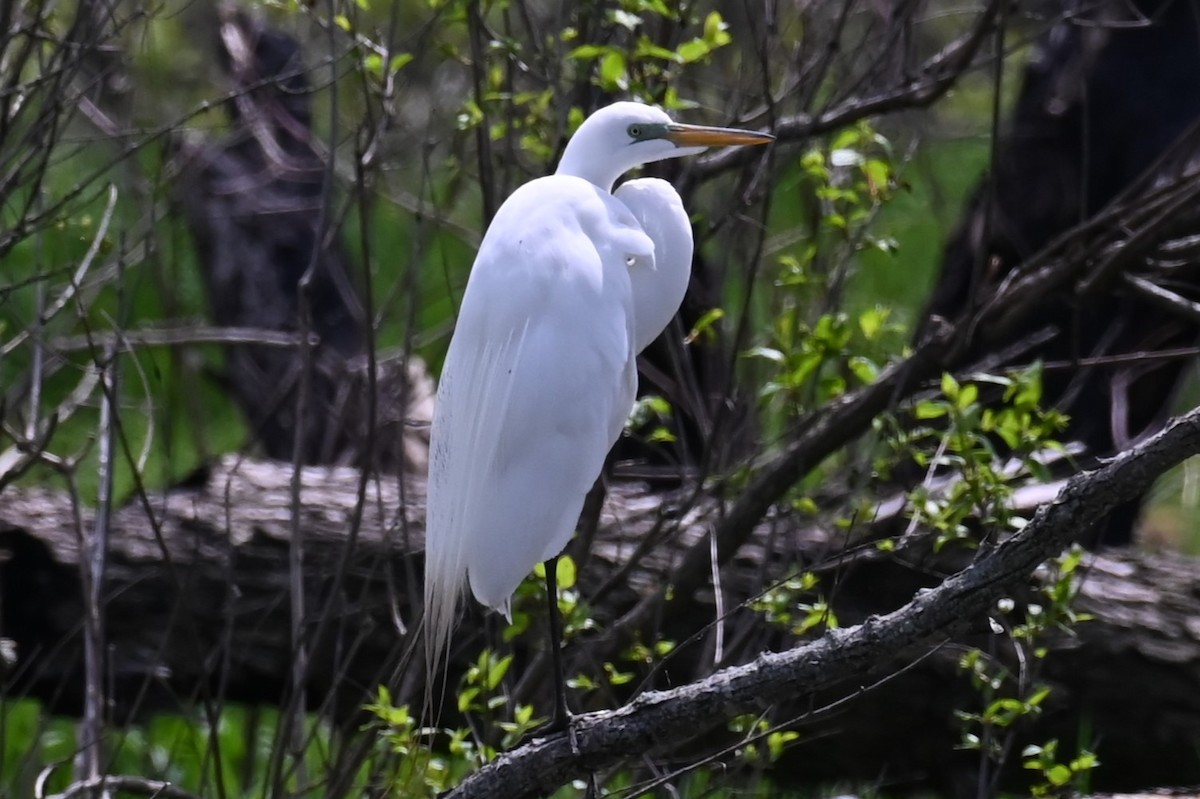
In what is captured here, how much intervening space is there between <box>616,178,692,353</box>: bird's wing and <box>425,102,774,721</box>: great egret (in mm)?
61

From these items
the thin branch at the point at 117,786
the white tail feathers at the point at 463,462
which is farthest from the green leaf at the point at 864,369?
the thin branch at the point at 117,786

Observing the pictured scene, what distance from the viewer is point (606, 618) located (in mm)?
2660

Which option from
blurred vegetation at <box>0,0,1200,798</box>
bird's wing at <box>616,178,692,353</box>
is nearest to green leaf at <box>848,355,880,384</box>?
blurred vegetation at <box>0,0,1200,798</box>

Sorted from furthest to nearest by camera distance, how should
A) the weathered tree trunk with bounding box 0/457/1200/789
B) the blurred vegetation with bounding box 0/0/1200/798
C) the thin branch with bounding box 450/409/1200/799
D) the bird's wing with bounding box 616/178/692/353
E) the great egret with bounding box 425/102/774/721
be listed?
the weathered tree trunk with bounding box 0/457/1200/789, the blurred vegetation with bounding box 0/0/1200/798, the bird's wing with bounding box 616/178/692/353, the great egret with bounding box 425/102/774/721, the thin branch with bounding box 450/409/1200/799

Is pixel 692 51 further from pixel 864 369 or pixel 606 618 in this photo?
pixel 606 618

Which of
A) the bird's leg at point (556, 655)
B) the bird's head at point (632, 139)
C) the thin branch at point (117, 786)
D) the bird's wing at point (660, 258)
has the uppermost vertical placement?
the bird's head at point (632, 139)

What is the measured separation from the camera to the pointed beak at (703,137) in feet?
6.05

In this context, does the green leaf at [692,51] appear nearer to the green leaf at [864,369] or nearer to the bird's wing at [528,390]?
the bird's wing at [528,390]

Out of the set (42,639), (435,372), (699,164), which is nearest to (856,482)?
(699,164)

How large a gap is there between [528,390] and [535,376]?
19mm

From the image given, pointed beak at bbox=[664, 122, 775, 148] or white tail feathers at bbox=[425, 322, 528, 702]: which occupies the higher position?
pointed beak at bbox=[664, 122, 775, 148]

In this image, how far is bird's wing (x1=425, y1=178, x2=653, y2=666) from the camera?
178cm

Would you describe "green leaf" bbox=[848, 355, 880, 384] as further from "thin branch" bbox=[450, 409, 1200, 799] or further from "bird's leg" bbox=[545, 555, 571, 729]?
"thin branch" bbox=[450, 409, 1200, 799]

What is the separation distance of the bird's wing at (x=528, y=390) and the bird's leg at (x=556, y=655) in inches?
3.6
